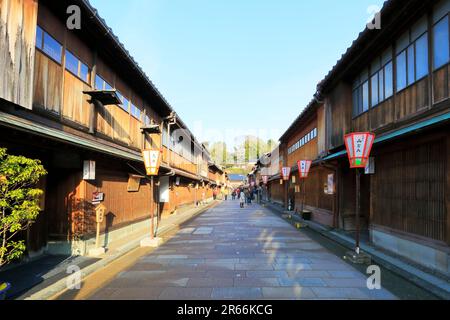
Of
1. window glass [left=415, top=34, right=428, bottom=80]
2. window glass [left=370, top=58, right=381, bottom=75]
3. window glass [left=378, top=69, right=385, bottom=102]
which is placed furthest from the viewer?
window glass [left=370, top=58, right=381, bottom=75]

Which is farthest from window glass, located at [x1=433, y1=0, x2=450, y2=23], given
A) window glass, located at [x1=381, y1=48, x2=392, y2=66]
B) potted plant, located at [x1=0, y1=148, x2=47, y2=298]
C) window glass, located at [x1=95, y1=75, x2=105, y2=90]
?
window glass, located at [x1=95, y1=75, x2=105, y2=90]

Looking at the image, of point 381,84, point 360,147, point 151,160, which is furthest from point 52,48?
point 381,84

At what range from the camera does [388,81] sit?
11.6 m

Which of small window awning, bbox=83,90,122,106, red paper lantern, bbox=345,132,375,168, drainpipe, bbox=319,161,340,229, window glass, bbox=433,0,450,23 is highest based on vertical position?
window glass, bbox=433,0,450,23

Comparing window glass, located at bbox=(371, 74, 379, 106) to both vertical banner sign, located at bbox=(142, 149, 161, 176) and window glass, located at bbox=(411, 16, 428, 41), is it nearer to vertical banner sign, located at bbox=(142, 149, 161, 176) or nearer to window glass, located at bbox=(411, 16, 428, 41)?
window glass, located at bbox=(411, 16, 428, 41)

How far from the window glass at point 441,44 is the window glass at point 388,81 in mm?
2658

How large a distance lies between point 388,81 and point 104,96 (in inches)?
402

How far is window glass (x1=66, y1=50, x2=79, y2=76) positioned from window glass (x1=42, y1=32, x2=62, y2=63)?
41 cm

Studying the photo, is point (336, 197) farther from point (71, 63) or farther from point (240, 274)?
point (71, 63)

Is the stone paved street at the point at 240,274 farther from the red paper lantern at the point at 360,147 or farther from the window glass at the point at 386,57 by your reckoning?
the window glass at the point at 386,57

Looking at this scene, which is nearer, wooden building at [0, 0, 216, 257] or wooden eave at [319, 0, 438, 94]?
wooden building at [0, 0, 216, 257]

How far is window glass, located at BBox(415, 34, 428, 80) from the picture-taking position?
9.01 meters

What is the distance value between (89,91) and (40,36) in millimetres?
2524
